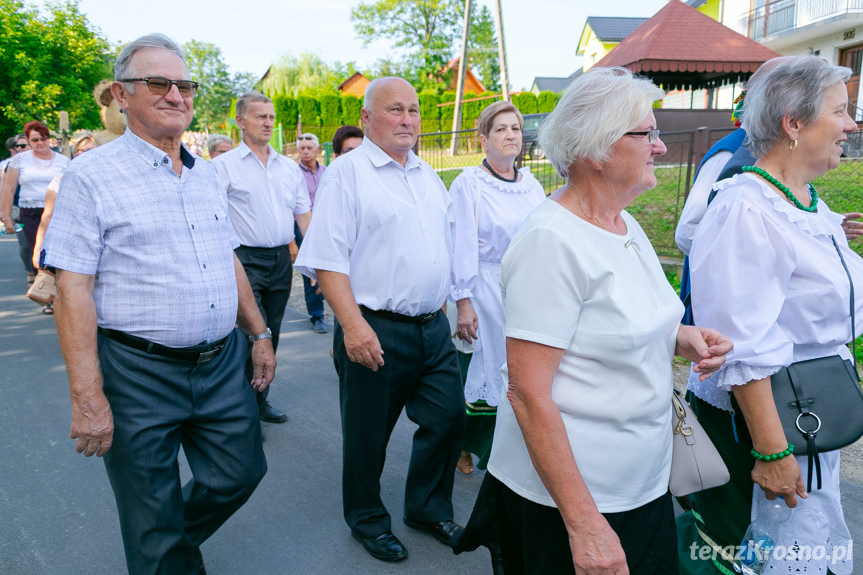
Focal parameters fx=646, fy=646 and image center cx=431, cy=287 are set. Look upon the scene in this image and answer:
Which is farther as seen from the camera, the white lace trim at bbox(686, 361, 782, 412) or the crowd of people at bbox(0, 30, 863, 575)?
the white lace trim at bbox(686, 361, 782, 412)

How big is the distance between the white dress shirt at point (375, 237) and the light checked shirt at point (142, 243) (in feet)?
1.67

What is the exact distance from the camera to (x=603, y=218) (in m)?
1.79

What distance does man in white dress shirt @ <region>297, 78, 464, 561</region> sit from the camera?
2.85 metres

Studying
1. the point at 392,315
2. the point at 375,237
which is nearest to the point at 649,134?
the point at 375,237

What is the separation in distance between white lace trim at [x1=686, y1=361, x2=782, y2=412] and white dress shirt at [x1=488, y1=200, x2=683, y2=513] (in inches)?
9.2

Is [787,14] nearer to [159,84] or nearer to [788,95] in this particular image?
[788,95]

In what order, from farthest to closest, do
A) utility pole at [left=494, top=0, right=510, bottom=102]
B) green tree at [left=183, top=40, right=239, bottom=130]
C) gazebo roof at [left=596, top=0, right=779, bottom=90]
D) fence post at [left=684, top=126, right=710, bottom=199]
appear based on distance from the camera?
1. green tree at [left=183, top=40, right=239, bottom=130]
2. utility pole at [left=494, top=0, right=510, bottom=102]
3. gazebo roof at [left=596, top=0, right=779, bottom=90]
4. fence post at [left=684, top=126, right=710, bottom=199]

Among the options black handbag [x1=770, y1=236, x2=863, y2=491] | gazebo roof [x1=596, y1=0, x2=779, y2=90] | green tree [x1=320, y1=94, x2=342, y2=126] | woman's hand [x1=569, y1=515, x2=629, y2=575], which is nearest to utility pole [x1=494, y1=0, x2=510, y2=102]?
gazebo roof [x1=596, y1=0, x2=779, y2=90]

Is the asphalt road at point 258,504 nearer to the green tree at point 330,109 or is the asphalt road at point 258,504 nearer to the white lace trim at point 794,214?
the white lace trim at point 794,214

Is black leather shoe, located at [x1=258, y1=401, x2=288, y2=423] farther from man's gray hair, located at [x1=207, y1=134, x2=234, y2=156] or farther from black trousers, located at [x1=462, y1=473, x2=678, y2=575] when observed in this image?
man's gray hair, located at [x1=207, y1=134, x2=234, y2=156]

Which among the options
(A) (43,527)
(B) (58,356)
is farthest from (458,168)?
(A) (43,527)

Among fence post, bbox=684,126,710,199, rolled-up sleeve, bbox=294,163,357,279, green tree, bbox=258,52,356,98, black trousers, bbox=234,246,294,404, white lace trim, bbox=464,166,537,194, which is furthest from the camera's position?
green tree, bbox=258,52,356,98

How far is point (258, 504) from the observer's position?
3559mm

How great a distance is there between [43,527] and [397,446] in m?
2.01
